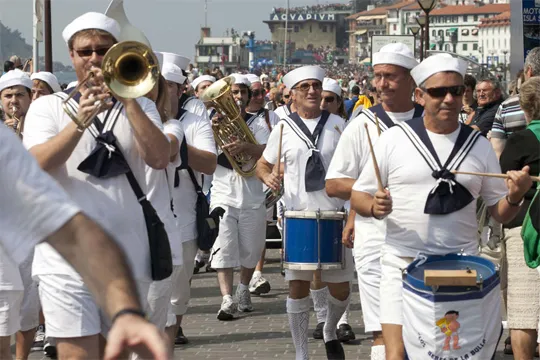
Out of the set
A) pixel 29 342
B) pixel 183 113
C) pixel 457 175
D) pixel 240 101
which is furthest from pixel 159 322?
pixel 240 101

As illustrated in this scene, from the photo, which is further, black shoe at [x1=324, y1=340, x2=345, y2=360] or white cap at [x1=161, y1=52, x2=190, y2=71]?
white cap at [x1=161, y1=52, x2=190, y2=71]

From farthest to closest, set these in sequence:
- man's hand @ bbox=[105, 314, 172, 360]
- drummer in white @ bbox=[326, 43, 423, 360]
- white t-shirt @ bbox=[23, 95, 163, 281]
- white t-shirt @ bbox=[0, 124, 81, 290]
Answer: drummer in white @ bbox=[326, 43, 423, 360], white t-shirt @ bbox=[23, 95, 163, 281], white t-shirt @ bbox=[0, 124, 81, 290], man's hand @ bbox=[105, 314, 172, 360]

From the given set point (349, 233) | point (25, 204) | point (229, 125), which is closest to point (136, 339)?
point (25, 204)

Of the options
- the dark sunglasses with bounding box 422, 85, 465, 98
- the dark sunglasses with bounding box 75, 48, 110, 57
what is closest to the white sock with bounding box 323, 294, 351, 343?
the dark sunglasses with bounding box 422, 85, 465, 98

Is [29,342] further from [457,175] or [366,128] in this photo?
[457,175]

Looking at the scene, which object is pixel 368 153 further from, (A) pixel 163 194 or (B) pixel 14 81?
(B) pixel 14 81

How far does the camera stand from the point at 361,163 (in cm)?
760

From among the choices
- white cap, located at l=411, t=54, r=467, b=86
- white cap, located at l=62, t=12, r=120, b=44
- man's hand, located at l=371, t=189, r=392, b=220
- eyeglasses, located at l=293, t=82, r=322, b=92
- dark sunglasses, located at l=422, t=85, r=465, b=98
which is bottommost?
man's hand, located at l=371, t=189, r=392, b=220

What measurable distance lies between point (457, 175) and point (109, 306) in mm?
4106

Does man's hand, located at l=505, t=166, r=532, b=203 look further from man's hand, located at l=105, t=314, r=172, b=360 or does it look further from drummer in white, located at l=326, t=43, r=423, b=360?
man's hand, located at l=105, t=314, r=172, b=360

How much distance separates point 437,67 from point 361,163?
1122mm

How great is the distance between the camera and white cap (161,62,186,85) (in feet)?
30.4

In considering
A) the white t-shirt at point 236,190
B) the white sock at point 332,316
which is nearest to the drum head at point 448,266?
the white sock at point 332,316

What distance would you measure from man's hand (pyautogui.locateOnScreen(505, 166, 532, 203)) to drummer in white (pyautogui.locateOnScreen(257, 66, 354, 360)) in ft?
9.60
